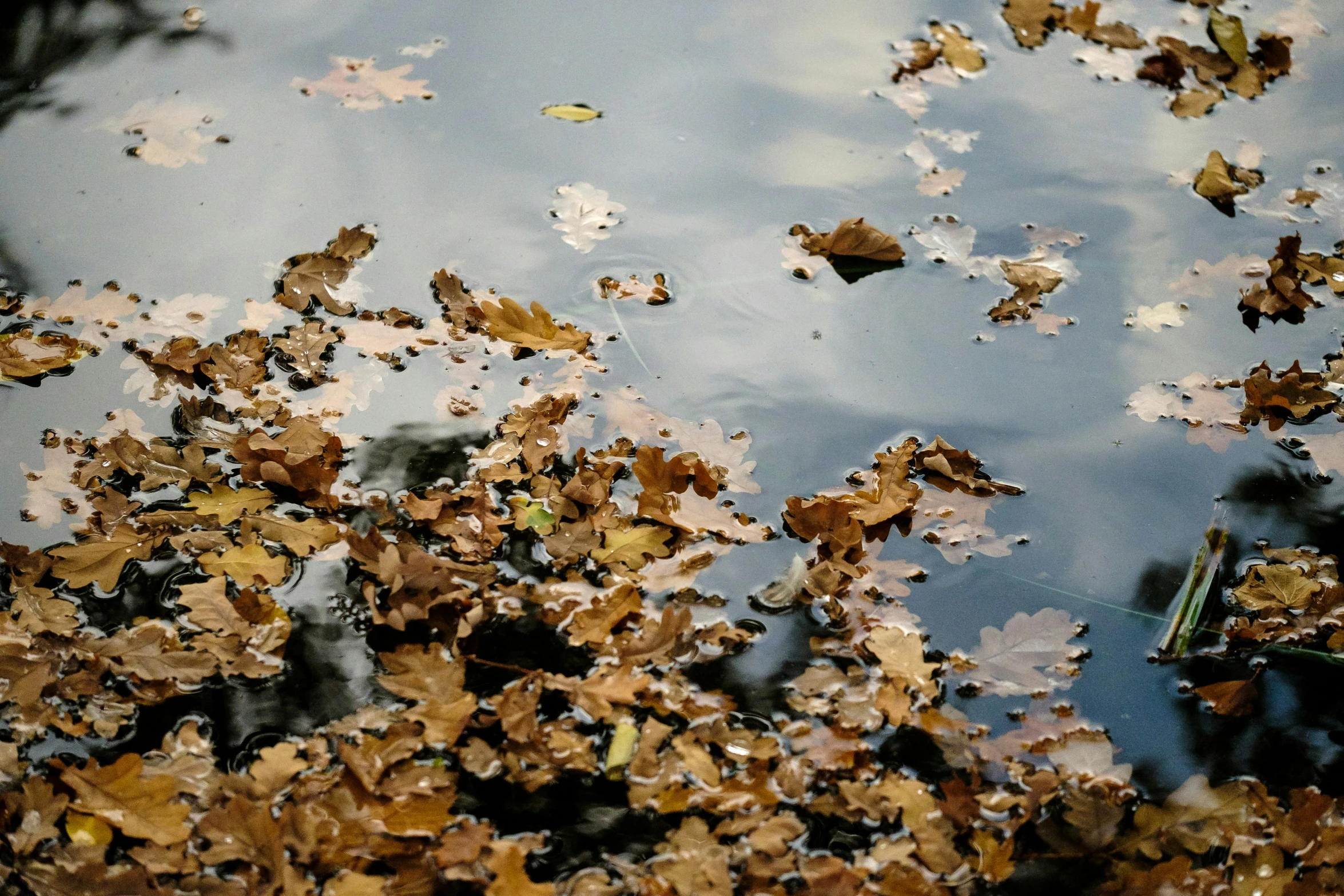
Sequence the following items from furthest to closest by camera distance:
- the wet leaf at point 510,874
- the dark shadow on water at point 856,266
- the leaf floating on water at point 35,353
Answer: the dark shadow on water at point 856,266, the leaf floating on water at point 35,353, the wet leaf at point 510,874

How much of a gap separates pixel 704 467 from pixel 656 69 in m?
1.88

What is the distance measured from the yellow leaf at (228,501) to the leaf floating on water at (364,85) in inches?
66.5

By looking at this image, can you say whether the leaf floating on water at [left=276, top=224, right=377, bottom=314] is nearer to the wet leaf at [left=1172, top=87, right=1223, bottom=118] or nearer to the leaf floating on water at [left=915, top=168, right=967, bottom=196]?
the leaf floating on water at [left=915, top=168, right=967, bottom=196]

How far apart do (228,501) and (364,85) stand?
73.4 inches

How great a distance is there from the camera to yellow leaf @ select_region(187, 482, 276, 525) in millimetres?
2498

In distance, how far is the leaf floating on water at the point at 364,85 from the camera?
141 inches

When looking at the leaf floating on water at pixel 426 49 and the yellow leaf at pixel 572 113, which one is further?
the leaf floating on water at pixel 426 49

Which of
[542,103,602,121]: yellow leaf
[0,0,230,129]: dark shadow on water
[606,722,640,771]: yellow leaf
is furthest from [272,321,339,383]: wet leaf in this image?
[0,0,230,129]: dark shadow on water

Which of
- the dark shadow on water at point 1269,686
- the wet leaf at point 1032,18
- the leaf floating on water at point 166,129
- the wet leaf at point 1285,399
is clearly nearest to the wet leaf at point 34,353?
the leaf floating on water at point 166,129

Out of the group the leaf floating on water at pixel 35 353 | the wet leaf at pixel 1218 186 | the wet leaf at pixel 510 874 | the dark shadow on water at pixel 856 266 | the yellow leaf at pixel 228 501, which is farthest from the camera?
the wet leaf at pixel 1218 186

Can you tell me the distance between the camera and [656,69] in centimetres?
370

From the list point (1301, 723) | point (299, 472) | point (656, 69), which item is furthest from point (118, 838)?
point (656, 69)

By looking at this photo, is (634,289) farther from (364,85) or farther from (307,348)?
(364,85)

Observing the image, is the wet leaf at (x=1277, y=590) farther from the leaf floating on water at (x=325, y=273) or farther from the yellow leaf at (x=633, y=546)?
the leaf floating on water at (x=325, y=273)
